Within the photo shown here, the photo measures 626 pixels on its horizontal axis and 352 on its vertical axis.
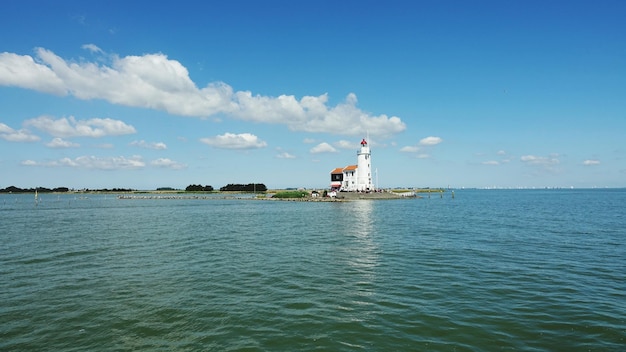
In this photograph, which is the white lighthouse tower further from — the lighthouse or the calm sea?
the calm sea

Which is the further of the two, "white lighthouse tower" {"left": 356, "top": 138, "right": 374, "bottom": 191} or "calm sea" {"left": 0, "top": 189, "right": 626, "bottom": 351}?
"white lighthouse tower" {"left": 356, "top": 138, "right": 374, "bottom": 191}

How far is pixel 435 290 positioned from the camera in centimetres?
1636

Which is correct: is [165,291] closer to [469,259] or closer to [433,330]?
[433,330]

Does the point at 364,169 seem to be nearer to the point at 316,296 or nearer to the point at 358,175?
the point at 358,175

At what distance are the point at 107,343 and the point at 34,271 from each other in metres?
13.8

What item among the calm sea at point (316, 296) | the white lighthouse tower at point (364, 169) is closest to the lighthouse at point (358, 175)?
the white lighthouse tower at point (364, 169)

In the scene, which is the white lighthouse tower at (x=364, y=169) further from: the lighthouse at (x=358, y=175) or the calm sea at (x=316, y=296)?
the calm sea at (x=316, y=296)

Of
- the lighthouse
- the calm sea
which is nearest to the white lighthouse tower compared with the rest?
the lighthouse

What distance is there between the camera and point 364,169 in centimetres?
11244

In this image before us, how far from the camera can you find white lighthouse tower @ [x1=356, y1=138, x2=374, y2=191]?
11031cm

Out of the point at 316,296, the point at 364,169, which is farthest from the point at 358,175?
the point at 316,296

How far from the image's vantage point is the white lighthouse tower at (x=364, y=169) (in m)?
110

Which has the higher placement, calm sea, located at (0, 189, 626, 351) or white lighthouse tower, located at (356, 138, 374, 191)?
white lighthouse tower, located at (356, 138, 374, 191)

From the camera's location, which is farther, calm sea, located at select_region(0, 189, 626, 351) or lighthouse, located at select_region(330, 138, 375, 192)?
lighthouse, located at select_region(330, 138, 375, 192)
